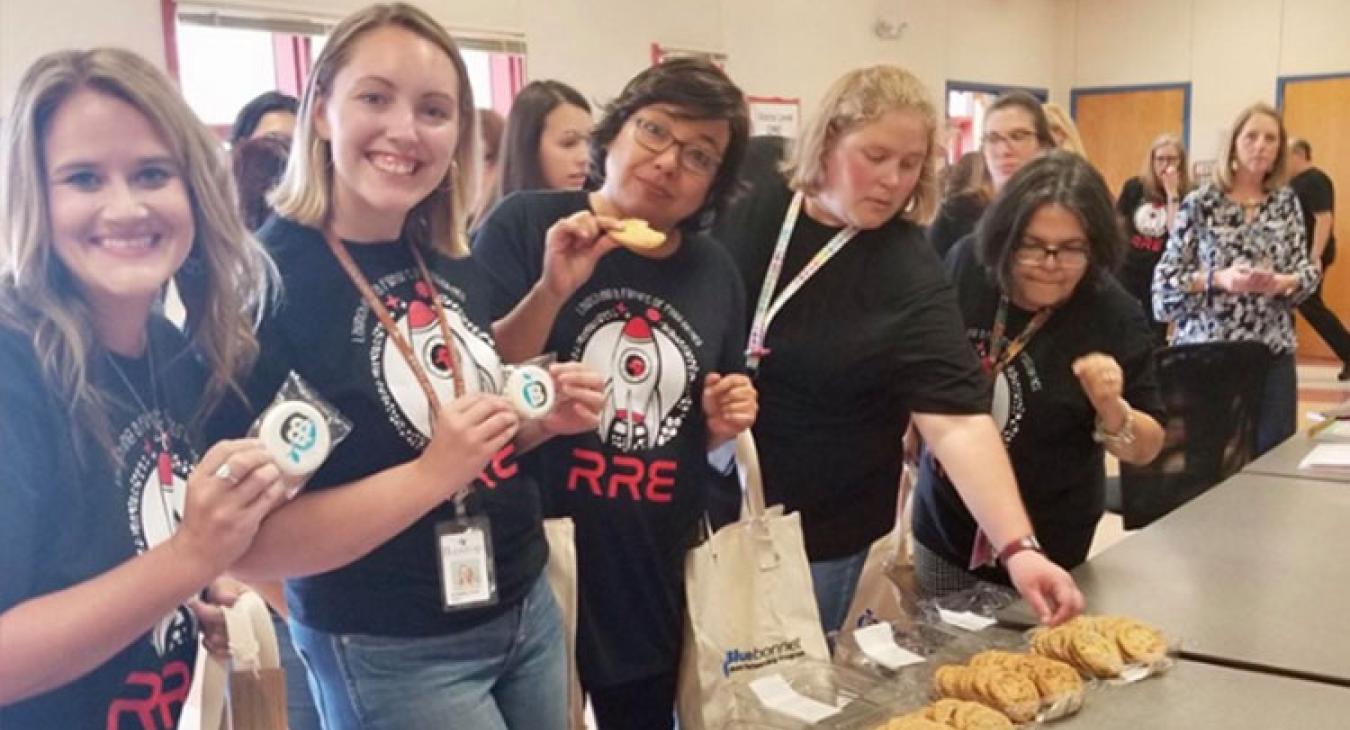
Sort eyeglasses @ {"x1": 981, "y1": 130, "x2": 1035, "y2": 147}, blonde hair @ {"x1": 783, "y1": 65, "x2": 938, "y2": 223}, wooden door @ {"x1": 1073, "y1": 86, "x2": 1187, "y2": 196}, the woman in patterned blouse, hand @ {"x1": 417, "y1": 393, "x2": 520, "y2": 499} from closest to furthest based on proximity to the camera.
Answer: hand @ {"x1": 417, "y1": 393, "x2": 520, "y2": 499} → blonde hair @ {"x1": 783, "y1": 65, "x2": 938, "y2": 223} → eyeglasses @ {"x1": 981, "y1": 130, "x2": 1035, "y2": 147} → the woman in patterned blouse → wooden door @ {"x1": 1073, "y1": 86, "x2": 1187, "y2": 196}

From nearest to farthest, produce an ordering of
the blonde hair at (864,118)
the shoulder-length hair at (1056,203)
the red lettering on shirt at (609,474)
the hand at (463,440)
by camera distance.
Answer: the hand at (463,440), the red lettering on shirt at (609,474), the blonde hair at (864,118), the shoulder-length hair at (1056,203)

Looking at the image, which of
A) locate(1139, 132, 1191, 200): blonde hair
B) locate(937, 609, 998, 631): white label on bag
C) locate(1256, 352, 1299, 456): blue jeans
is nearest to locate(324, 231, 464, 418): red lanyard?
locate(937, 609, 998, 631): white label on bag

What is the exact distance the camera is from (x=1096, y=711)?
145 centimetres

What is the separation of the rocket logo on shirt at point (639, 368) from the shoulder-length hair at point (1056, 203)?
764 millimetres

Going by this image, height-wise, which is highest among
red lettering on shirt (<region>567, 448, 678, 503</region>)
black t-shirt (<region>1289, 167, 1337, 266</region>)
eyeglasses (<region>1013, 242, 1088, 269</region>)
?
black t-shirt (<region>1289, 167, 1337, 266</region>)

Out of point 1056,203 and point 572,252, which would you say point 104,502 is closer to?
point 572,252

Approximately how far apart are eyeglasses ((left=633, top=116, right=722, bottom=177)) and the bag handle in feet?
2.93

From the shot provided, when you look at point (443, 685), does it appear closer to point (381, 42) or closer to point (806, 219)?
point (381, 42)

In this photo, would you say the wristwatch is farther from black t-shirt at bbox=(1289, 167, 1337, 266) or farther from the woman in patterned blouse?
black t-shirt at bbox=(1289, 167, 1337, 266)

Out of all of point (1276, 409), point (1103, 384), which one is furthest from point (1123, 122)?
point (1103, 384)

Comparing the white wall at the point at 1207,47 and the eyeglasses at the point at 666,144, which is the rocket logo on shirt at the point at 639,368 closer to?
the eyeglasses at the point at 666,144

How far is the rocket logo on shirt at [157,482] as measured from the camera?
4.01 ft

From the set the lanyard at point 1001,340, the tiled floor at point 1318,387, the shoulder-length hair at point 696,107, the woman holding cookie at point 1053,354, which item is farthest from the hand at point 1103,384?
the tiled floor at point 1318,387

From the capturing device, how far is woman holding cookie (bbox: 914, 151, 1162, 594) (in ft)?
7.06
